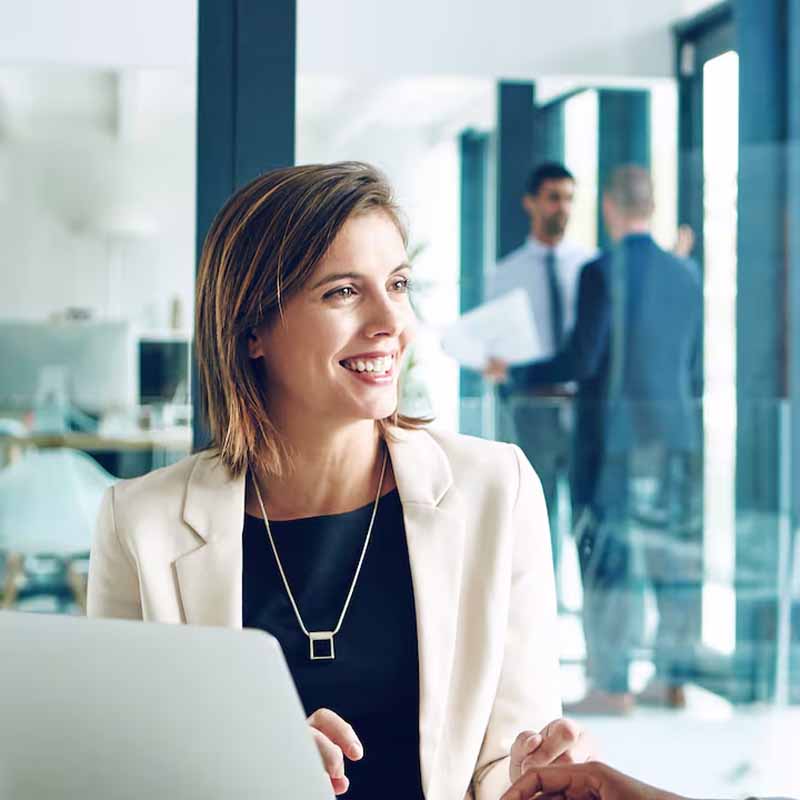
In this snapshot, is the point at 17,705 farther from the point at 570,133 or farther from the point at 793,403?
the point at 793,403

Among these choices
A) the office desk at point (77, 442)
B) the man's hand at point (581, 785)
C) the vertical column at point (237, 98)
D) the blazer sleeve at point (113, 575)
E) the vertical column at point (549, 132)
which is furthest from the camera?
the vertical column at point (549, 132)

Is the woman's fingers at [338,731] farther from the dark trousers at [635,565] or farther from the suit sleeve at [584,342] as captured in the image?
the dark trousers at [635,565]

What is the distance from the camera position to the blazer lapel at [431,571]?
59.0 inches

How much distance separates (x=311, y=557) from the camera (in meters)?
1.59

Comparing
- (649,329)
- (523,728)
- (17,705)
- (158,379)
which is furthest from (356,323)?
(649,329)

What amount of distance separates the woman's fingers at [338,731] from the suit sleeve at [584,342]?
5.70 feet

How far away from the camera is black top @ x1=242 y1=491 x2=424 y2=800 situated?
1.51m

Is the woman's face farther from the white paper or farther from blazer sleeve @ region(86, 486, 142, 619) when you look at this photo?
the white paper

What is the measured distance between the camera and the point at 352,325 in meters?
1.58

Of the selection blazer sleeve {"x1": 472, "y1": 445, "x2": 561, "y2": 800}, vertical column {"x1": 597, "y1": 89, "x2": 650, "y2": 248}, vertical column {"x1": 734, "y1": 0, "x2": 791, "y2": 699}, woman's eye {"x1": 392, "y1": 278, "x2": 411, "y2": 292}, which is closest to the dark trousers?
vertical column {"x1": 734, "y1": 0, "x2": 791, "y2": 699}

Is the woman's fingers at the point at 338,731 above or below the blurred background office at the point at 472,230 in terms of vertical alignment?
below

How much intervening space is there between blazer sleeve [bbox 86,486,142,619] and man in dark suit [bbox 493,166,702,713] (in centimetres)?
135

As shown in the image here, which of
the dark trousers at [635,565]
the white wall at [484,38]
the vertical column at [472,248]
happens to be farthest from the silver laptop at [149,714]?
the dark trousers at [635,565]

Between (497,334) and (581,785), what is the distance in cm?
173
